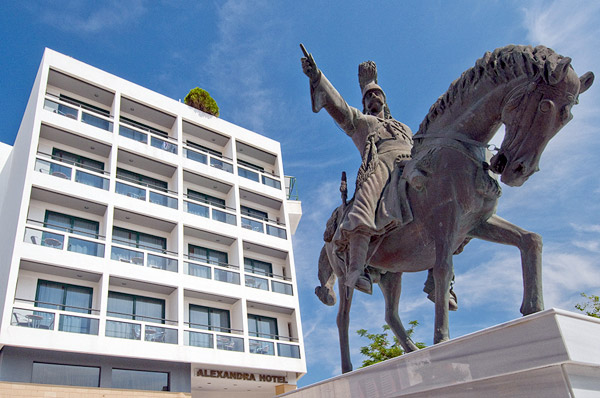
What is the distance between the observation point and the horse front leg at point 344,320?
555 centimetres

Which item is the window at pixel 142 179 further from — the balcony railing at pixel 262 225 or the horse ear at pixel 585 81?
the horse ear at pixel 585 81

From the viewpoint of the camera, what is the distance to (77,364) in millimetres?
20797

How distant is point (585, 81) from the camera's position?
3961 millimetres

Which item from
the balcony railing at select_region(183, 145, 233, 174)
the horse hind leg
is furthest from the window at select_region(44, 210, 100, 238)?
the horse hind leg

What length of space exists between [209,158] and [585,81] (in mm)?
27641

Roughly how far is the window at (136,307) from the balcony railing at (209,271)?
2.09m

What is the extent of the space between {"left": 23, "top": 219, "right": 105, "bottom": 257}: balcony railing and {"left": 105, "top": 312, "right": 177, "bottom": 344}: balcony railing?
2.96 metres

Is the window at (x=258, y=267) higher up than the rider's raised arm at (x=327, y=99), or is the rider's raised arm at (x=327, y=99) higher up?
the window at (x=258, y=267)

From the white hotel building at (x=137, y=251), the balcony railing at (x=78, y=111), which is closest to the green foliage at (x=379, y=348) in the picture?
the white hotel building at (x=137, y=251)

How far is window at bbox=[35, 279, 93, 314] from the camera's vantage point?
70.8ft

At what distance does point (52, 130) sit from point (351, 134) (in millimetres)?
22614

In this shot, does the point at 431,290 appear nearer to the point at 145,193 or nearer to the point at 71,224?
the point at 71,224

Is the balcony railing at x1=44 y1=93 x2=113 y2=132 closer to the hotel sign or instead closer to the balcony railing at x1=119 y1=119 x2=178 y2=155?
the balcony railing at x1=119 y1=119 x2=178 y2=155

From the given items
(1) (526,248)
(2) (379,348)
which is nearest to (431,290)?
(1) (526,248)
